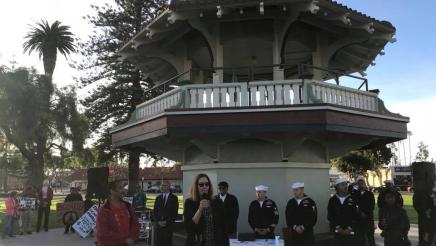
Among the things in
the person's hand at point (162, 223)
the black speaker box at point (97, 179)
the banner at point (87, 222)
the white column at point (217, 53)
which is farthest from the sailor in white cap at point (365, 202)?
the black speaker box at point (97, 179)

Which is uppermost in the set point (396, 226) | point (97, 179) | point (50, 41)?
point (50, 41)

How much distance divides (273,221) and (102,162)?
Answer: 102 ft

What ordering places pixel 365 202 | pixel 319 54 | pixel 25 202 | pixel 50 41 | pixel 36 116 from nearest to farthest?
pixel 365 202 < pixel 319 54 < pixel 25 202 < pixel 36 116 < pixel 50 41

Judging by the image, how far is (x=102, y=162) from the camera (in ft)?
125

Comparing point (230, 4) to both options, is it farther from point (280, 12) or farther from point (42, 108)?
point (42, 108)

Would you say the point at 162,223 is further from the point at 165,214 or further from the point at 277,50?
A: the point at 277,50

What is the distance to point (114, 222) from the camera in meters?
6.22

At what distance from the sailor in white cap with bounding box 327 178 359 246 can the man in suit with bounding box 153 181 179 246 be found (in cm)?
430

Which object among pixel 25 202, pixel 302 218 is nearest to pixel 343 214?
pixel 302 218

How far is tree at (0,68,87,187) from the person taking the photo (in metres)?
34.5

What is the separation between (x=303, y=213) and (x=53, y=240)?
37.3ft

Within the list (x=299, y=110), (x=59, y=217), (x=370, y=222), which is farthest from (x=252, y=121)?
(x=59, y=217)

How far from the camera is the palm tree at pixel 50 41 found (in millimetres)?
44188

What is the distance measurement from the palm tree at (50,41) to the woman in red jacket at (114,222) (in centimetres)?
4034
